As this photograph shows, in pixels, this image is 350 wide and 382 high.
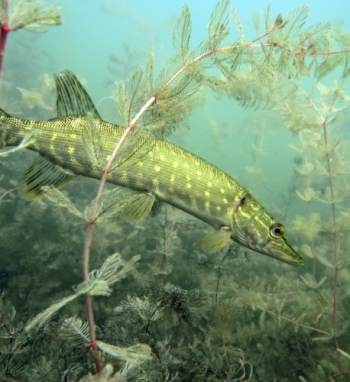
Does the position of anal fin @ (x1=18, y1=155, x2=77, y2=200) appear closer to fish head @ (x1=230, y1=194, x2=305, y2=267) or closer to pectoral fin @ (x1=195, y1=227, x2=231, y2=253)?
pectoral fin @ (x1=195, y1=227, x2=231, y2=253)

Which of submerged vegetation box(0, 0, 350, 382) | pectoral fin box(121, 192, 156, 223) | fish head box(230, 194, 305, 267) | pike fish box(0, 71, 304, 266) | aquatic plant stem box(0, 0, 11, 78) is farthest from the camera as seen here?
fish head box(230, 194, 305, 267)

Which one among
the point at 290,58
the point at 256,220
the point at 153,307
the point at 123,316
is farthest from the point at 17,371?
the point at 290,58

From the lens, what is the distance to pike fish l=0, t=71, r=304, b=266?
8.42 ft

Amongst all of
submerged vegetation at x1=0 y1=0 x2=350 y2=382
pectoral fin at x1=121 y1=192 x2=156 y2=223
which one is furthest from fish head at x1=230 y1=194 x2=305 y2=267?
pectoral fin at x1=121 y1=192 x2=156 y2=223

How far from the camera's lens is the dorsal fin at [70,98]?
2570mm

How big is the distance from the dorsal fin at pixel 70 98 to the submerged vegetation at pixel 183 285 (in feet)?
2.57

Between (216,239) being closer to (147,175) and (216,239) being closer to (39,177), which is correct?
(147,175)

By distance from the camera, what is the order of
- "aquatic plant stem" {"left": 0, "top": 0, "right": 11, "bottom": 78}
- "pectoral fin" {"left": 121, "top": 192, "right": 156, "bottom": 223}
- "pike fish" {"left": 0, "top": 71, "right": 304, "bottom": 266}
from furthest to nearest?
"pectoral fin" {"left": 121, "top": 192, "right": 156, "bottom": 223} → "pike fish" {"left": 0, "top": 71, "right": 304, "bottom": 266} → "aquatic plant stem" {"left": 0, "top": 0, "right": 11, "bottom": 78}

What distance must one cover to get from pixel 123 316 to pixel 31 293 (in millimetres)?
2781

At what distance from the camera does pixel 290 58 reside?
2896 millimetres

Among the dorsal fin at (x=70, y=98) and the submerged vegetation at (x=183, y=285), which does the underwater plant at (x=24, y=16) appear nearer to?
the submerged vegetation at (x=183, y=285)

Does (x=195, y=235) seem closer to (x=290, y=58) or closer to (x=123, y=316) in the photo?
(x=123, y=316)

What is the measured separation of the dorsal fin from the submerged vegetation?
2.57ft

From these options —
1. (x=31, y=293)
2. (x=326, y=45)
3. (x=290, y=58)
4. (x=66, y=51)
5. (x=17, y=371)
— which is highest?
(x=326, y=45)
